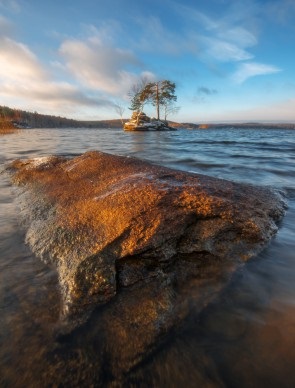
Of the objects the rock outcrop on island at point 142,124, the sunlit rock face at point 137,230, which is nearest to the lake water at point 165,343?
the sunlit rock face at point 137,230

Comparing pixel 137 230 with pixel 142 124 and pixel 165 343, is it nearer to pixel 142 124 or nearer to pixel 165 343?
pixel 165 343

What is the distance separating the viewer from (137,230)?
77.6 inches

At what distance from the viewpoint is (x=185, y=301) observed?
5.68 ft

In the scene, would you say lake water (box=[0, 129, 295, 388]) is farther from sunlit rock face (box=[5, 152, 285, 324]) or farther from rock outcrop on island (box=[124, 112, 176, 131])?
rock outcrop on island (box=[124, 112, 176, 131])

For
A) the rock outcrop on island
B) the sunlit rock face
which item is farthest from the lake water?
the rock outcrop on island

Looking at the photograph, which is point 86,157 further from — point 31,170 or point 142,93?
point 142,93

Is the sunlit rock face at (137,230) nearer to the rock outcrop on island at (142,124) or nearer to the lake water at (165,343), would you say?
the lake water at (165,343)

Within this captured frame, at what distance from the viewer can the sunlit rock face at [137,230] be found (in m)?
1.81

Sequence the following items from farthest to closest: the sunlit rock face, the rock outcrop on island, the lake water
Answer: the rock outcrop on island
the sunlit rock face
the lake water

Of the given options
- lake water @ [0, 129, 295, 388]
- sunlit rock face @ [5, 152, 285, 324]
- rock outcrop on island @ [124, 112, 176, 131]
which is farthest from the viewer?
rock outcrop on island @ [124, 112, 176, 131]

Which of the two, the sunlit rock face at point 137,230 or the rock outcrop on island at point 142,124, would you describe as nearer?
the sunlit rock face at point 137,230

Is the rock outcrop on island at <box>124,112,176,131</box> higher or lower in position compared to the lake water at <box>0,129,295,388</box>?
lower

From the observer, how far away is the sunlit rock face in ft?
5.92

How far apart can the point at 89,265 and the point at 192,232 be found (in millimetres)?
898
